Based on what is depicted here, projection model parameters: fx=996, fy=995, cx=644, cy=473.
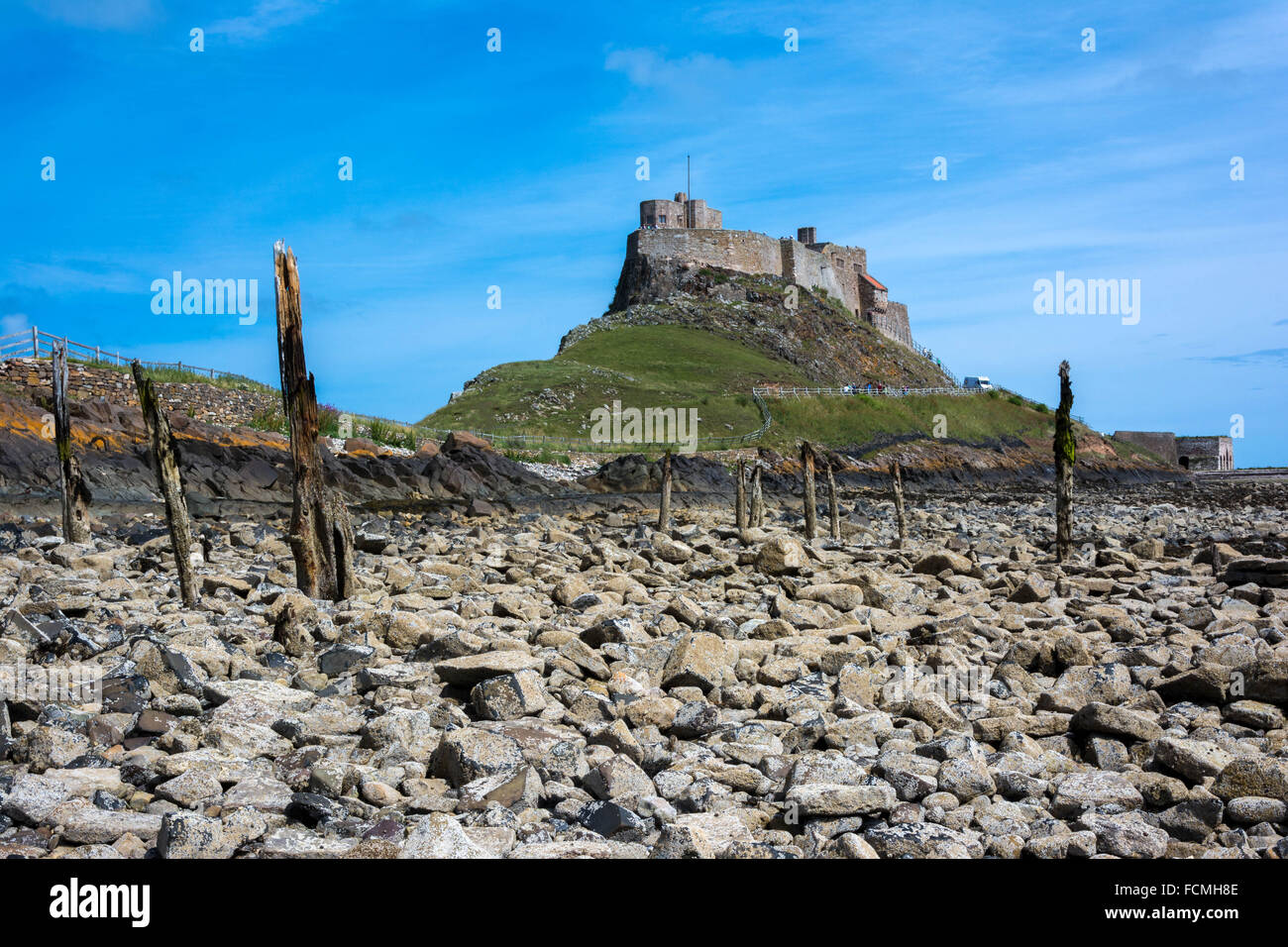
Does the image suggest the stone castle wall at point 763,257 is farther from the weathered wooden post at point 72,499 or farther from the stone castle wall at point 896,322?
the weathered wooden post at point 72,499

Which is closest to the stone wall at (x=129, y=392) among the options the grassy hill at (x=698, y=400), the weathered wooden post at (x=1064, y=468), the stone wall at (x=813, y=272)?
the grassy hill at (x=698, y=400)

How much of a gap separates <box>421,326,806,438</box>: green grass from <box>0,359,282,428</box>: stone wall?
15168mm

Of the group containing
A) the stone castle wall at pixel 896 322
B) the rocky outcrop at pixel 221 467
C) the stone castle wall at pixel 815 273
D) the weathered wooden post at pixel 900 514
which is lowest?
the weathered wooden post at pixel 900 514

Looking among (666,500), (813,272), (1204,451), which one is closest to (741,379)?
(813,272)

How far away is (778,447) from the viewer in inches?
2402

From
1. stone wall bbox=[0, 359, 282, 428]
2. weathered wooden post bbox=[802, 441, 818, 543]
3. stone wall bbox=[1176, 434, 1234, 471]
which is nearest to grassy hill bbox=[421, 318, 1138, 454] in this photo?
stone wall bbox=[0, 359, 282, 428]

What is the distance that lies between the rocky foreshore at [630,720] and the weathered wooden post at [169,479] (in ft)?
2.13

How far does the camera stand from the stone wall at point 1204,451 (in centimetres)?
11200

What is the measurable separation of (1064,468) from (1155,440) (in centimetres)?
9503

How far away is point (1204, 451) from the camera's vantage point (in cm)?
11256

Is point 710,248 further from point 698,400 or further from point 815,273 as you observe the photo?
point 698,400

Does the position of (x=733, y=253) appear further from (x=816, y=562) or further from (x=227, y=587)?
(x=227, y=587)
